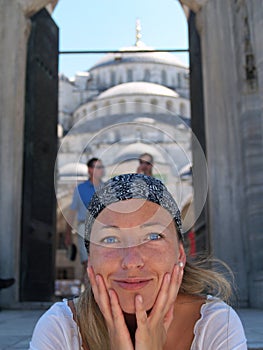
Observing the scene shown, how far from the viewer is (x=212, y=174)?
5484 millimetres

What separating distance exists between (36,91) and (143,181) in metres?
5.81

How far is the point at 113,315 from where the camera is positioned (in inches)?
48.9

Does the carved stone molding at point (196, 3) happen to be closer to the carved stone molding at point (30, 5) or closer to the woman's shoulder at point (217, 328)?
the carved stone molding at point (30, 5)

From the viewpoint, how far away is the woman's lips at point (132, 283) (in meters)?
1.24

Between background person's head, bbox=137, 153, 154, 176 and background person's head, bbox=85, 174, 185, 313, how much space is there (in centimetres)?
20

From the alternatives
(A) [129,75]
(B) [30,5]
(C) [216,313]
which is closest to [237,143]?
(B) [30,5]

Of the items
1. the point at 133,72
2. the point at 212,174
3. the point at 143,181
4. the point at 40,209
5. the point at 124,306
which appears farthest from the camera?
the point at 133,72

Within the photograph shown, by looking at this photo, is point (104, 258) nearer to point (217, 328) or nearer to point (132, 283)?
point (132, 283)

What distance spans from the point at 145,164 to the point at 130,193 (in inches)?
12.8

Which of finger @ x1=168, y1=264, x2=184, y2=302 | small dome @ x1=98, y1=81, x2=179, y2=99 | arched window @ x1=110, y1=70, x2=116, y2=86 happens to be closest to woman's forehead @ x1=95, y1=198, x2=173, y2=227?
finger @ x1=168, y1=264, x2=184, y2=302

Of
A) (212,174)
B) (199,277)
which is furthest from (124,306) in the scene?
(212,174)

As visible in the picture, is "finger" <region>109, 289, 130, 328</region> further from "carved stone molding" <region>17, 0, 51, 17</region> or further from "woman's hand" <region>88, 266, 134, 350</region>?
"carved stone molding" <region>17, 0, 51, 17</region>

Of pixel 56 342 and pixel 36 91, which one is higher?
pixel 36 91

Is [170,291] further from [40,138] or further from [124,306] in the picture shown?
A: [40,138]
